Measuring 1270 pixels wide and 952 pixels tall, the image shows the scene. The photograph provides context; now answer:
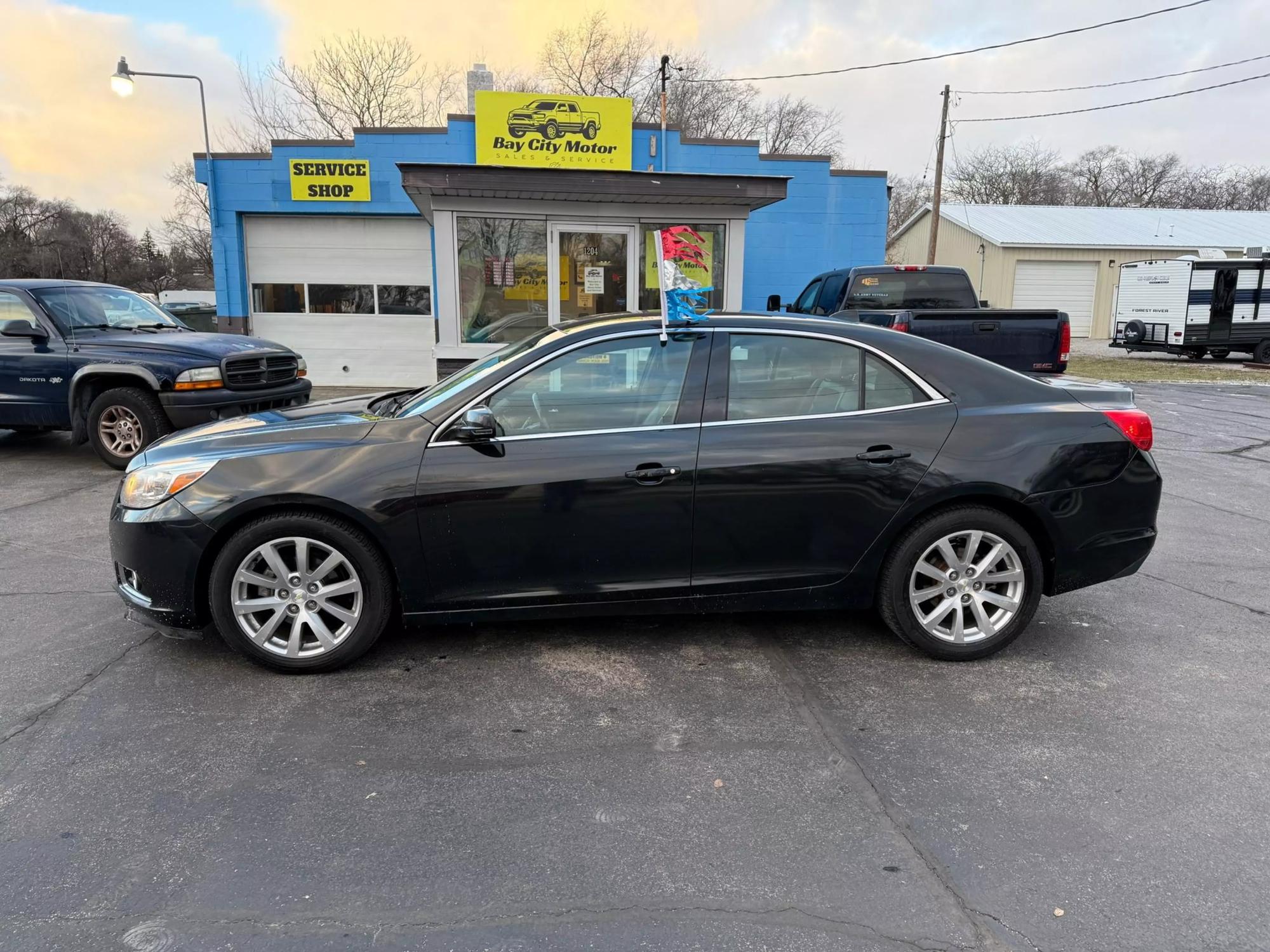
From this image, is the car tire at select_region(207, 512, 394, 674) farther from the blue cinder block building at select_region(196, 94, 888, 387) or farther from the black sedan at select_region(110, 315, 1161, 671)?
the blue cinder block building at select_region(196, 94, 888, 387)

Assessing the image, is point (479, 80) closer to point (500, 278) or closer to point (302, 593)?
point (500, 278)

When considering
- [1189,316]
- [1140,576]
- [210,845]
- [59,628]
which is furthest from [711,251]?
[1189,316]

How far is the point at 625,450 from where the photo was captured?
3.69 m

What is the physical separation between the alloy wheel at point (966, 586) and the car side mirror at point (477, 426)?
205 cm

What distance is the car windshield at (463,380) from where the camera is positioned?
12.6 feet

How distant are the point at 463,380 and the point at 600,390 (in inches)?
27.6

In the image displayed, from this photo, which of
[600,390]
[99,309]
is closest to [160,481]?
[600,390]

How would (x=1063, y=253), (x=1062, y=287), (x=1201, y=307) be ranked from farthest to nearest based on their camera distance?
1. (x=1062, y=287)
2. (x=1063, y=253)
3. (x=1201, y=307)

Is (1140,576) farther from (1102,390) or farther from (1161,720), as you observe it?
(1161,720)

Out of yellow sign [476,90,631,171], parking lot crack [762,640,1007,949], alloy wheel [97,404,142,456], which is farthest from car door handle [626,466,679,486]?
yellow sign [476,90,631,171]

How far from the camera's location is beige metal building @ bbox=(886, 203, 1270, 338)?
104ft

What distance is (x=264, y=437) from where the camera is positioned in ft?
12.5

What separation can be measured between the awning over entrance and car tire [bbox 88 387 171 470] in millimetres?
3917

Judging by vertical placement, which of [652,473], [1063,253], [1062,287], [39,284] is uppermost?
[1063,253]
